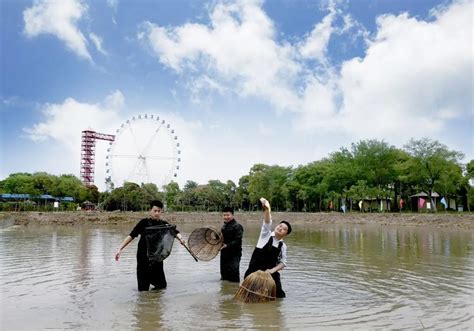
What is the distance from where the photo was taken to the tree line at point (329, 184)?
161 feet

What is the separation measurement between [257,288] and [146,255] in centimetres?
214

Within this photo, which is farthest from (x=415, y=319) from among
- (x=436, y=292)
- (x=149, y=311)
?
(x=149, y=311)

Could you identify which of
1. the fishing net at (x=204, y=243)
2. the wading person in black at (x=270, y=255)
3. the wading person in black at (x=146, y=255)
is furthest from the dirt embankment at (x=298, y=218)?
the wading person in black at (x=146, y=255)

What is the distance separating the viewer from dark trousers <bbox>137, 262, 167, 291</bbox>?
7.69 m

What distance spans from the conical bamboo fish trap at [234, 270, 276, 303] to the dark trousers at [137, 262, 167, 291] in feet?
5.70

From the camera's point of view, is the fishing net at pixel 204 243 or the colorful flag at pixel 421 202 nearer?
the fishing net at pixel 204 243

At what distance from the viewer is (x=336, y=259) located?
502 inches

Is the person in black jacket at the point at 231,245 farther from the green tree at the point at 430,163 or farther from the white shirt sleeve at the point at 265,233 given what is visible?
the green tree at the point at 430,163

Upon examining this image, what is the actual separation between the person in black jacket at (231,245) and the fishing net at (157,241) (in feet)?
4.29

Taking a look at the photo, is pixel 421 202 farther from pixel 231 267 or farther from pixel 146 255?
pixel 146 255

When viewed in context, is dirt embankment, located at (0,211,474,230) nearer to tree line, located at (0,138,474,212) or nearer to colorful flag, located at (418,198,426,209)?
tree line, located at (0,138,474,212)

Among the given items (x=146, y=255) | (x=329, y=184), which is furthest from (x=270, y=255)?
(x=329, y=184)

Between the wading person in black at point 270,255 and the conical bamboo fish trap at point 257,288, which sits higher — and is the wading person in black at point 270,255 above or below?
above

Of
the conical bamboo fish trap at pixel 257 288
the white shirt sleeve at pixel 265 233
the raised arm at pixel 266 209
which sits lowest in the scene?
the conical bamboo fish trap at pixel 257 288
